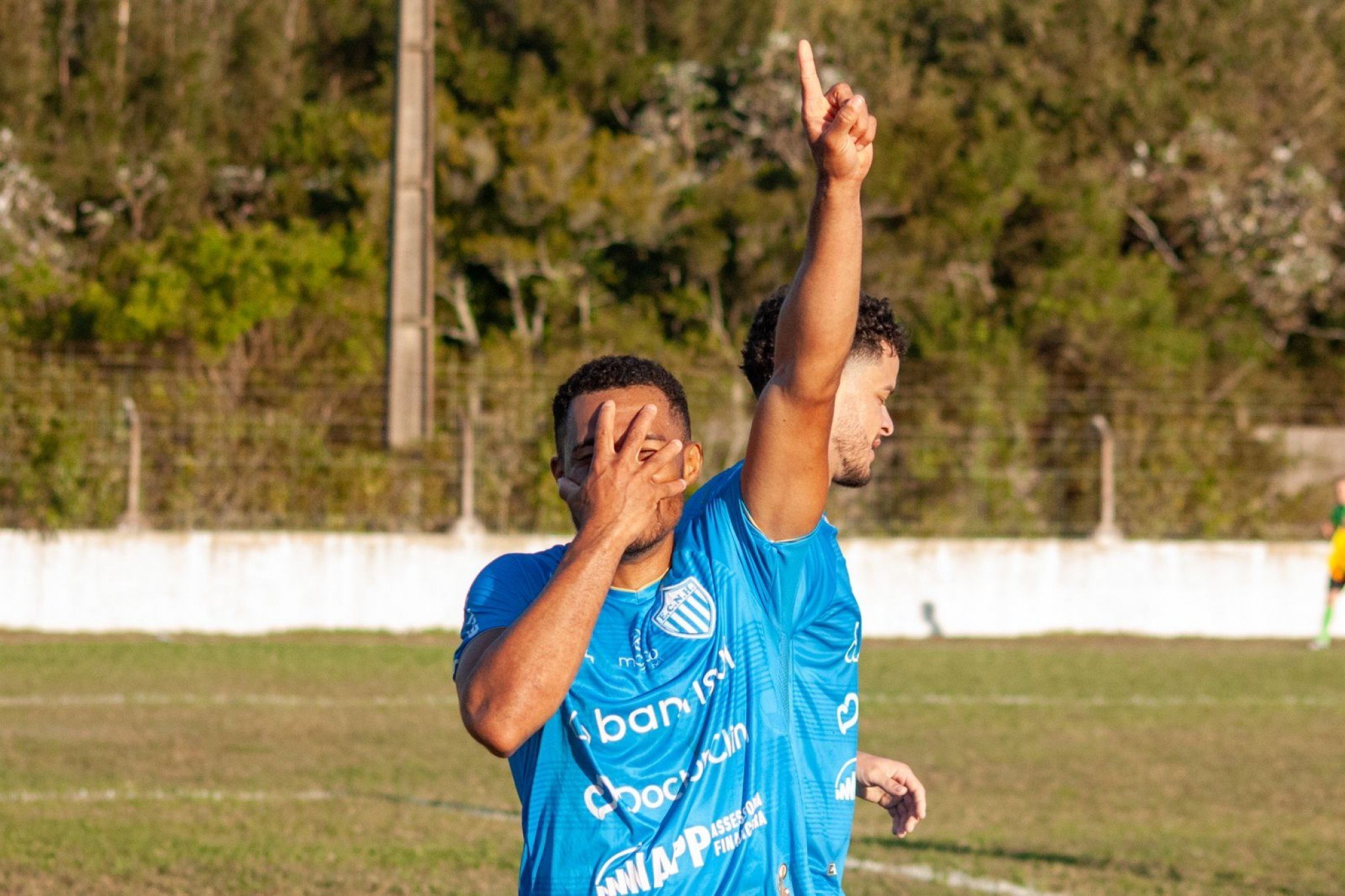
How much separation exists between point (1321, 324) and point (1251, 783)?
27822 millimetres

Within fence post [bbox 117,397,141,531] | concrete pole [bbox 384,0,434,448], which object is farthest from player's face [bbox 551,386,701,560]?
concrete pole [bbox 384,0,434,448]

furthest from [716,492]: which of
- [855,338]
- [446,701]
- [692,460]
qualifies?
[446,701]

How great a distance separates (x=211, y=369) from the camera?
20.0 meters

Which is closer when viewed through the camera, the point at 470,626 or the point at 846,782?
the point at 470,626

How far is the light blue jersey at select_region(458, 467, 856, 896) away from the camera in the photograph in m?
2.72

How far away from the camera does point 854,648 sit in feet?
10.3

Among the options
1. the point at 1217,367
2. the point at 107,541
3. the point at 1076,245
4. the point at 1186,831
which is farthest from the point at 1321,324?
the point at 1186,831

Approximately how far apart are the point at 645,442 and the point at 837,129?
56cm

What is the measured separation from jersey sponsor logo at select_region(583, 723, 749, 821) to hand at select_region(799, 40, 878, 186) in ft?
2.91

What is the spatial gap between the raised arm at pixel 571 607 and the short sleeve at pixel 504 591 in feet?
0.75

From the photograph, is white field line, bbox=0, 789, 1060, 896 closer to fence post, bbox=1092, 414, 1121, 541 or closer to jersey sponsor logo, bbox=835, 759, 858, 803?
jersey sponsor logo, bbox=835, 759, 858, 803

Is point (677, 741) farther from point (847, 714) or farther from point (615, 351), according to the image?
point (615, 351)

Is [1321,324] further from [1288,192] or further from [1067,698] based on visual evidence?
[1067,698]

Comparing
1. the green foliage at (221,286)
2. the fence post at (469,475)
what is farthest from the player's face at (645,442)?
the green foliage at (221,286)
